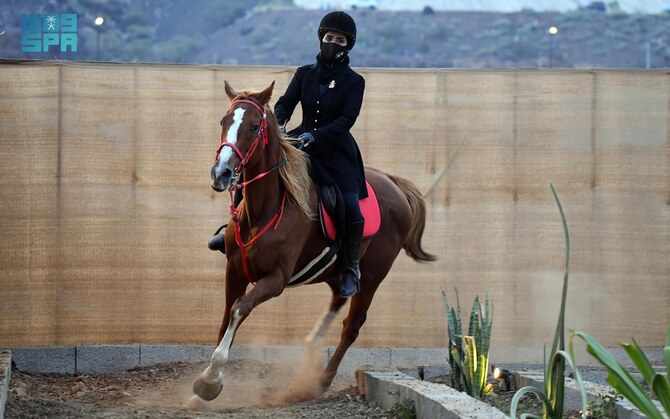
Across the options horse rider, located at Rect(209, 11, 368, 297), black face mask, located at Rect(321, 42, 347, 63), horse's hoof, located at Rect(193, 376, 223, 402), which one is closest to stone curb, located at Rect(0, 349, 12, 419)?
horse's hoof, located at Rect(193, 376, 223, 402)

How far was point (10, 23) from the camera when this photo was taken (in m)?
13.4

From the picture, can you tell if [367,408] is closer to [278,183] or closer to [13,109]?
[278,183]

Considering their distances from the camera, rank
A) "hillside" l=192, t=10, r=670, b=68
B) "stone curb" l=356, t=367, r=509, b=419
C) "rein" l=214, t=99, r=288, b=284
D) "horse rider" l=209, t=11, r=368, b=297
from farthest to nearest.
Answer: "hillside" l=192, t=10, r=670, b=68, "horse rider" l=209, t=11, r=368, b=297, "rein" l=214, t=99, r=288, b=284, "stone curb" l=356, t=367, r=509, b=419

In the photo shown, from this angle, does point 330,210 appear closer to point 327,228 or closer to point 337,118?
point 327,228

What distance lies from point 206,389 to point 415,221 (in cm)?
260

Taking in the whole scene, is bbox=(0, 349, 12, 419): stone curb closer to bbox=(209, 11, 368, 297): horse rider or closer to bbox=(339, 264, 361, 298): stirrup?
bbox=(209, 11, 368, 297): horse rider

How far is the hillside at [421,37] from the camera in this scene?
3647 centimetres

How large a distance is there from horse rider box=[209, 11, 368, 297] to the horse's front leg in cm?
87

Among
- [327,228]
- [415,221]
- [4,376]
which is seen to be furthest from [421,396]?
[415,221]

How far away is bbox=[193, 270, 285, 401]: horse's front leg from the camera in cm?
636

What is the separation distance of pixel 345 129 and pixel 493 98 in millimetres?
2270

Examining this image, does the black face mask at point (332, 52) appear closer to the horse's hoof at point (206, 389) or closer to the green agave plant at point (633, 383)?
the horse's hoof at point (206, 389)

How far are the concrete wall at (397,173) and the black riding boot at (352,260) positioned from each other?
1481 millimetres

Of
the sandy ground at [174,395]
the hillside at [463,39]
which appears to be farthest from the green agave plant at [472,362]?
the hillside at [463,39]
